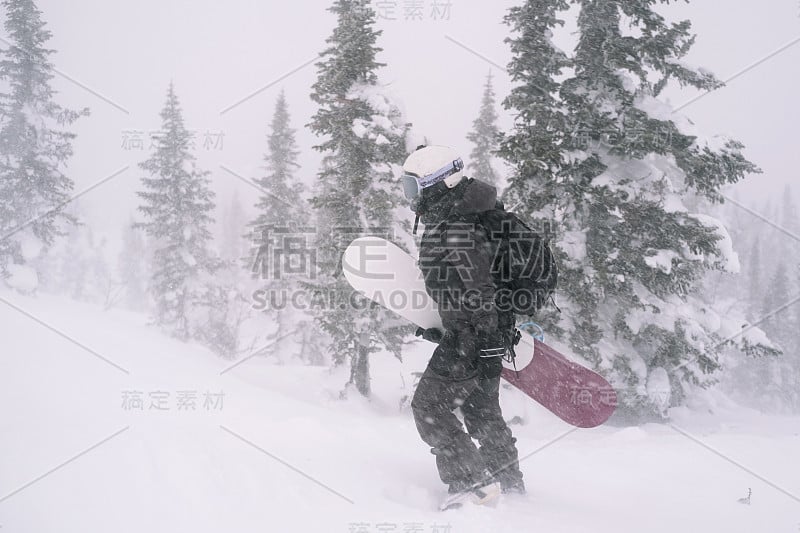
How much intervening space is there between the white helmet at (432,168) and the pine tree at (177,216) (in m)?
26.4

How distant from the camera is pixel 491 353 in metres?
3.95

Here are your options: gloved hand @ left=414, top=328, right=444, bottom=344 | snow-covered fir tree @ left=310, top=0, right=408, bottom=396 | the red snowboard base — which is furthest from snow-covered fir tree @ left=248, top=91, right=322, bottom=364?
gloved hand @ left=414, top=328, right=444, bottom=344

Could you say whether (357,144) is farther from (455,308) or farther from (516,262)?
(455,308)

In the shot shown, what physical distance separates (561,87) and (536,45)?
1.23 m

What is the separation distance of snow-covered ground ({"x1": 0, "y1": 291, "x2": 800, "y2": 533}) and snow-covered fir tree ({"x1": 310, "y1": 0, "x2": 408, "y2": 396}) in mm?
7710

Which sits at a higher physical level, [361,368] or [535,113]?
[535,113]

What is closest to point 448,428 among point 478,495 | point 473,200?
point 478,495

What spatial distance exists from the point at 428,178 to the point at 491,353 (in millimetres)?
1627

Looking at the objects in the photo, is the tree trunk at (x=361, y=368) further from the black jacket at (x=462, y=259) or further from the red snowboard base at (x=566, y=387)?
the black jacket at (x=462, y=259)

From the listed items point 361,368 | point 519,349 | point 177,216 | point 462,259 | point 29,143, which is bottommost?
point 361,368

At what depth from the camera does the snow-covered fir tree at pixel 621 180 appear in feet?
35.8

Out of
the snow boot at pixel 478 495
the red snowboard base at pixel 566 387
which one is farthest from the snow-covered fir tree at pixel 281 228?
the snow boot at pixel 478 495

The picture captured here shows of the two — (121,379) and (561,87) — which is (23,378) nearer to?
(121,379)

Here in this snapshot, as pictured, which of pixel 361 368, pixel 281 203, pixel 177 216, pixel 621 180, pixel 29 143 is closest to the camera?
pixel 621 180
